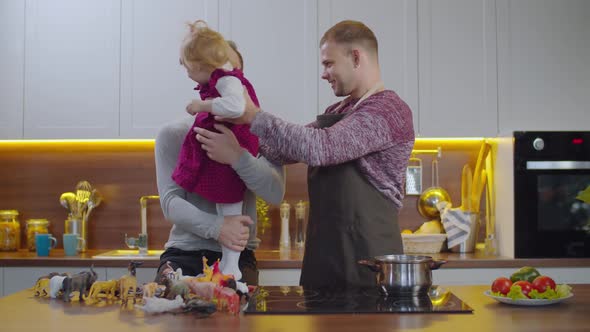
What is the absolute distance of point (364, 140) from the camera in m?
1.99

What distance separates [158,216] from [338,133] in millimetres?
2055

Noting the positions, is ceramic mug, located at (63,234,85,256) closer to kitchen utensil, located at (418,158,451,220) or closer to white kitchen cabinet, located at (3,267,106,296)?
white kitchen cabinet, located at (3,267,106,296)

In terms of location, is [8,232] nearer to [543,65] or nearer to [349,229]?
[349,229]

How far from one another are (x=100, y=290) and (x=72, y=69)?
1.98m

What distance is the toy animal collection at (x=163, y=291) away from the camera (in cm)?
157

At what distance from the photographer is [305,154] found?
193 centimetres

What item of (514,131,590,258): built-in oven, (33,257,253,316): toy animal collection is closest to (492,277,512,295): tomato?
(33,257,253,316): toy animal collection

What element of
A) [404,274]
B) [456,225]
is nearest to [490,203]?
[456,225]

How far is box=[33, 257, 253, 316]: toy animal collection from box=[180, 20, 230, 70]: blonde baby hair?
671 mm

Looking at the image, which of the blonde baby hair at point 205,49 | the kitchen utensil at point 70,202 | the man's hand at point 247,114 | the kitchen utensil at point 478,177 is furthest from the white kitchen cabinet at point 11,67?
the kitchen utensil at point 478,177

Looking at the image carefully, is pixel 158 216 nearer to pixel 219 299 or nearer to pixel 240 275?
pixel 240 275

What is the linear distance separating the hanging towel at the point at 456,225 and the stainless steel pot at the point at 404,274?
174 centimetres

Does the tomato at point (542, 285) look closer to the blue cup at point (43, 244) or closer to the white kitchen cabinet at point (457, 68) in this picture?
the white kitchen cabinet at point (457, 68)

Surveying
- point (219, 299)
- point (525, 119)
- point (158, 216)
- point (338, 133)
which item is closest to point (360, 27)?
point (338, 133)
